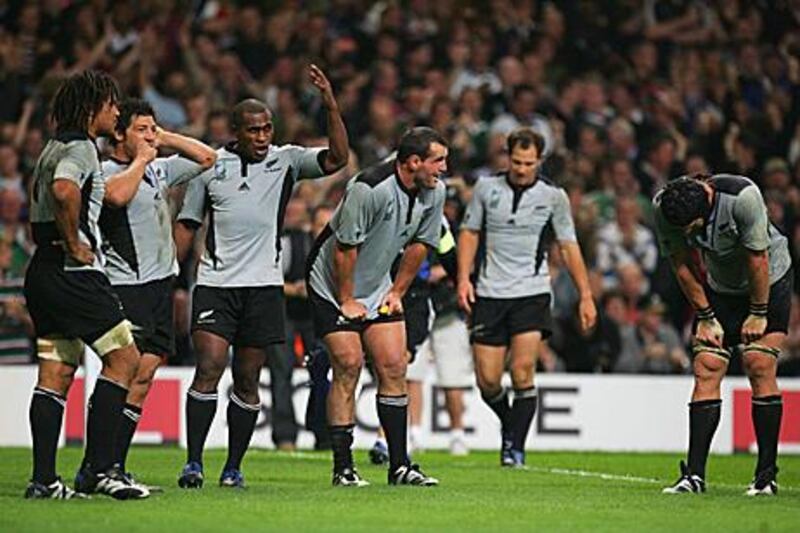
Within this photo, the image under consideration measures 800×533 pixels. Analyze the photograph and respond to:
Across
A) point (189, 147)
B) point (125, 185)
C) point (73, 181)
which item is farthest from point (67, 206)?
point (189, 147)

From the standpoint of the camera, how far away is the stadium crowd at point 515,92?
2080 cm

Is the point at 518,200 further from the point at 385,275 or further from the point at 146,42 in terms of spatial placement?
the point at 146,42

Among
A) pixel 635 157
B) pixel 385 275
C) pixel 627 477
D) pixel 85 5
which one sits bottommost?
pixel 627 477

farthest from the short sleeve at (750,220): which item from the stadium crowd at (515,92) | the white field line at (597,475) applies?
the stadium crowd at (515,92)

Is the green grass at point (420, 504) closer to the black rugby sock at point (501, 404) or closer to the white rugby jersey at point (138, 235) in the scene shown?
the black rugby sock at point (501, 404)

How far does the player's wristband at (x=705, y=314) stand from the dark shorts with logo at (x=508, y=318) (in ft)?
11.3

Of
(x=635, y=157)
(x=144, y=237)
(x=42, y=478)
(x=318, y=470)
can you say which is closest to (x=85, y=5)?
(x=635, y=157)

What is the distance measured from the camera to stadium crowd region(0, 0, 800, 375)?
819 inches

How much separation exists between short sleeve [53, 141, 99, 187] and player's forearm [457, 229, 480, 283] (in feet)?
18.4

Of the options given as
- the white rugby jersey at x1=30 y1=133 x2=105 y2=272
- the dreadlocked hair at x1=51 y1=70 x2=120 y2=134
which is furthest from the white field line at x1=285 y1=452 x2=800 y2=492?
the dreadlocked hair at x1=51 y1=70 x2=120 y2=134

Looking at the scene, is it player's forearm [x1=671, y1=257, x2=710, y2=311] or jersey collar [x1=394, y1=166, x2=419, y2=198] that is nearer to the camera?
player's forearm [x1=671, y1=257, x2=710, y2=311]

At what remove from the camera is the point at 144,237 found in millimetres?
12203

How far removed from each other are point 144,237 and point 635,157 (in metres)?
11.6

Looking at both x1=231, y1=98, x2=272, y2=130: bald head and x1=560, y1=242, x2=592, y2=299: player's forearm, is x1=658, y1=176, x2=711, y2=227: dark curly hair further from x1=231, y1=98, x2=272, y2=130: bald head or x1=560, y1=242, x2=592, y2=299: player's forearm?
x1=560, y1=242, x2=592, y2=299: player's forearm
